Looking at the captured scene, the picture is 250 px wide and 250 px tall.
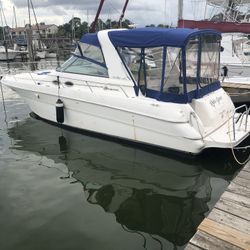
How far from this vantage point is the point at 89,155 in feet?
24.7

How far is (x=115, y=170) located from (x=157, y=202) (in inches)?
58.9

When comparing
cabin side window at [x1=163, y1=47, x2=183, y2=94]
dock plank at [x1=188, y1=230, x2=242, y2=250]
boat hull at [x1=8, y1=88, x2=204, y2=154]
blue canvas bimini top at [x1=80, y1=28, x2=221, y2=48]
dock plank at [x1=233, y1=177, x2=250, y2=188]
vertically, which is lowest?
dock plank at [x1=188, y1=230, x2=242, y2=250]

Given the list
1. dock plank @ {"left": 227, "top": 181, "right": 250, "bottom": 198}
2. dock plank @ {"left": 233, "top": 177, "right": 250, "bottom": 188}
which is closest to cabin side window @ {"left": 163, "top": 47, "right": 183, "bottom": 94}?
dock plank @ {"left": 233, "top": 177, "right": 250, "bottom": 188}

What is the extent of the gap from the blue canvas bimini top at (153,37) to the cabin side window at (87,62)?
0.64 metres

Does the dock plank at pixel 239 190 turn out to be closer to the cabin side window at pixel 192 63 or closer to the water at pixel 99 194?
the water at pixel 99 194

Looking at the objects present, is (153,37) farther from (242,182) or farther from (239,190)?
(239,190)

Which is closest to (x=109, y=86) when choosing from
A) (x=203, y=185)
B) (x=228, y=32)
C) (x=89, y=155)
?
(x=89, y=155)

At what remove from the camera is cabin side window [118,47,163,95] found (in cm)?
724

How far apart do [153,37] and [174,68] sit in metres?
0.81

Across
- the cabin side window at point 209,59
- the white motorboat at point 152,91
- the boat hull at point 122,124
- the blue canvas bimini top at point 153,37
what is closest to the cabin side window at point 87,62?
the white motorboat at point 152,91

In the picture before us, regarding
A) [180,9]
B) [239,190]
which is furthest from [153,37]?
[180,9]

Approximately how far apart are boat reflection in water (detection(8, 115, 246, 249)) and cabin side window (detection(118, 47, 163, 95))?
153 centimetres

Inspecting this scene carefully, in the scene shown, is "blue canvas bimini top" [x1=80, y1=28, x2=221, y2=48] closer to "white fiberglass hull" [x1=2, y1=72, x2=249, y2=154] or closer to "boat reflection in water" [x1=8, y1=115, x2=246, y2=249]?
"white fiberglass hull" [x1=2, y1=72, x2=249, y2=154]

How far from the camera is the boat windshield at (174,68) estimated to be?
6.97 metres
